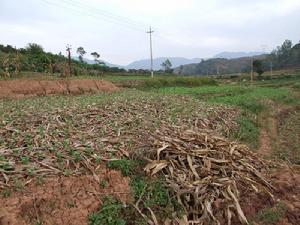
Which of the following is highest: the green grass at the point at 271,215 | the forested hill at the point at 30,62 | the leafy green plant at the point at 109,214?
the forested hill at the point at 30,62

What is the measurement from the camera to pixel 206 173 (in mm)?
5684

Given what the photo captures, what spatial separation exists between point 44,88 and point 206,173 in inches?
510

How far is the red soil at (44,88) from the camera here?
15.9m

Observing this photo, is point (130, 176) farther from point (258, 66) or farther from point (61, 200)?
point (258, 66)

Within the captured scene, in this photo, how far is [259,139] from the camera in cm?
1082

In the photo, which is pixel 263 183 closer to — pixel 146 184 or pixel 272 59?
pixel 146 184

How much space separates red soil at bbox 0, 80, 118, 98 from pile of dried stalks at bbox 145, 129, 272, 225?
35.9 feet

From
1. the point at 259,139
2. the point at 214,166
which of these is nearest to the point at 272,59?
the point at 259,139

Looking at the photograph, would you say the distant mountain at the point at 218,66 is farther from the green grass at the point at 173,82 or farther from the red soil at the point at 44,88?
the red soil at the point at 44,88

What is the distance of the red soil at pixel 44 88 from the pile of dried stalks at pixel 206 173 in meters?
10.9

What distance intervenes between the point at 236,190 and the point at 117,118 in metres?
3.69

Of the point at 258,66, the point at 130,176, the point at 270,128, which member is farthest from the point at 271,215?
the point at 258,66

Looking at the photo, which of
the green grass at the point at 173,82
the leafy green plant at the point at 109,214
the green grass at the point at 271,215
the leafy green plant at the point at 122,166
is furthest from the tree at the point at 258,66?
the leafy green plant at the point at 109,214

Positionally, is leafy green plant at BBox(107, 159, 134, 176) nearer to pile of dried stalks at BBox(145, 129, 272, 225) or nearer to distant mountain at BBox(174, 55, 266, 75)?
pile of dried stalks at BBox(145, 129, 272, 225)
